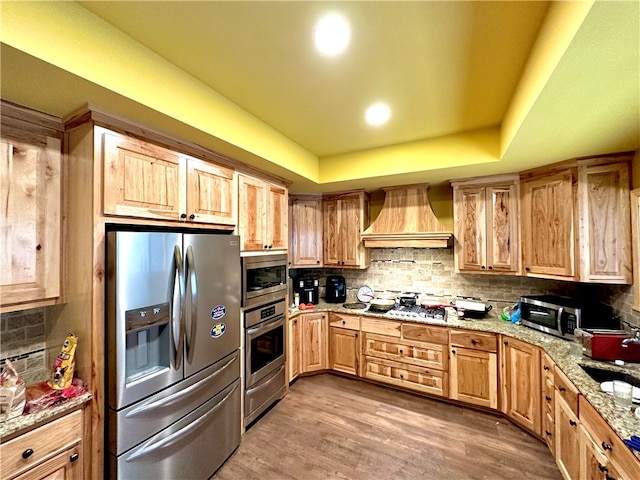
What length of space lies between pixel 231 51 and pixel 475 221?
106 inches

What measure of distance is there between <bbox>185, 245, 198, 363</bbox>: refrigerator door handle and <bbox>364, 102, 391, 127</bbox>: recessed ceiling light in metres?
1.63

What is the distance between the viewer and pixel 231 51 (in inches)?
55.3

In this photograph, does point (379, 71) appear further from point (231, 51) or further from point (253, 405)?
point (253, 405)

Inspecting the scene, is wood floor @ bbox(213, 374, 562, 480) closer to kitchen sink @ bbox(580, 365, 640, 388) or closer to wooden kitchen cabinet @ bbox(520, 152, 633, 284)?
kitchen sink @ bbox(580, 365, 640, 388)

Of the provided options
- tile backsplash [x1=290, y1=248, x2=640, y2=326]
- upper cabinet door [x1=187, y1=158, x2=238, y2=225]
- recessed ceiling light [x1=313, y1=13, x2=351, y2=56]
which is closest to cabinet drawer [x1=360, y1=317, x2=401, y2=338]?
tile backsplash [x1=290, y1=248, x2=640, y2=326]

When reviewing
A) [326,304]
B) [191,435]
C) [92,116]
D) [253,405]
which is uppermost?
[92,116]

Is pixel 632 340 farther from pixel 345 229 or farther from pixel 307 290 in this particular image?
pixel 307 290

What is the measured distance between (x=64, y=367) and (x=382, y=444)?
2.26 m

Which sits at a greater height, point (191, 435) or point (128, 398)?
point (128, 398)

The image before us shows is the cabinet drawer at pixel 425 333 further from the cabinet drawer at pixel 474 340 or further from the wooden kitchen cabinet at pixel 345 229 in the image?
the wooden kitchen cabinet at pixel 345 229

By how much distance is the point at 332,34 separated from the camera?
128 centimetres

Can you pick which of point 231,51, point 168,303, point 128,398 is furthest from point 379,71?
point 128,398

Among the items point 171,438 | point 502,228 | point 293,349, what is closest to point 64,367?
point 171,438

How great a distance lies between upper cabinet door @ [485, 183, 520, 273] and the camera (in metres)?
2.67
